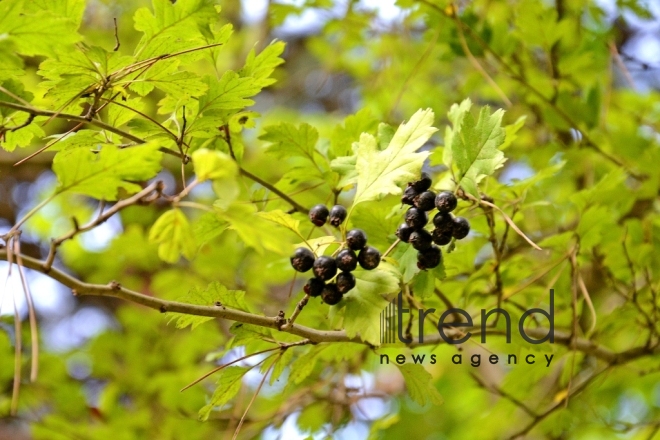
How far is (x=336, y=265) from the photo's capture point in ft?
2.46

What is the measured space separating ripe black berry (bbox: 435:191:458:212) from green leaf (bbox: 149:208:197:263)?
12.4 inches

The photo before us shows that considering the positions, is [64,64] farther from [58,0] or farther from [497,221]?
[497,221]

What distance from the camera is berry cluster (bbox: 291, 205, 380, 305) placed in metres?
0.74

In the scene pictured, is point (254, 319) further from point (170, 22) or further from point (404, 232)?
point (170, 22)

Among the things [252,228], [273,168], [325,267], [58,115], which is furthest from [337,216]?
[273,168]

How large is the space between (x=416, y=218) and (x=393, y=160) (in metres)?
0.08

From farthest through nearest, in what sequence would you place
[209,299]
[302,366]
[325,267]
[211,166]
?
[302,366], [209,299], [325,267], [211,166]

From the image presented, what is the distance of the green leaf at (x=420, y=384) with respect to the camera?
92 cm

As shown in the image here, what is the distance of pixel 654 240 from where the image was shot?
1209 millimetres

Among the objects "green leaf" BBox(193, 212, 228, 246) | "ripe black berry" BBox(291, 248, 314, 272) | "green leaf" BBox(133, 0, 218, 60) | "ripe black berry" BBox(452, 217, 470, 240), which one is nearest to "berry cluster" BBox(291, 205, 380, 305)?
"ripe black berry" BBox(291, 248, 314, 272)

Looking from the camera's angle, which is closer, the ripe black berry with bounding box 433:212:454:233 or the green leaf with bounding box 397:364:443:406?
the ripe black berry with bounding box 433:212:454:233

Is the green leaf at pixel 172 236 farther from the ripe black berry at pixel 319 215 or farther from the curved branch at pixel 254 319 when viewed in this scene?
the ripe black berry at pixel 319 215

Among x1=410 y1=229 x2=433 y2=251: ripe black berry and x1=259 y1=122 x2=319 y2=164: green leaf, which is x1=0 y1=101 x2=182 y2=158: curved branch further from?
x1=410 y1=229 x2=433 y2=251: ripe black berry

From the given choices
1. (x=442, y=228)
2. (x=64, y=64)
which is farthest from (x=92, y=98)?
(x=442, y=228)
